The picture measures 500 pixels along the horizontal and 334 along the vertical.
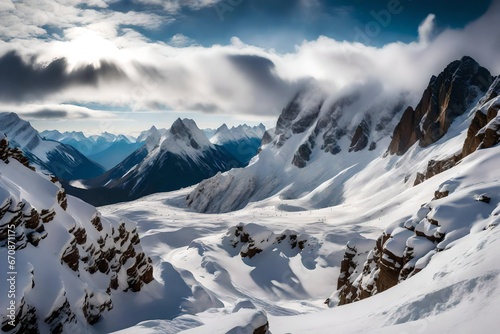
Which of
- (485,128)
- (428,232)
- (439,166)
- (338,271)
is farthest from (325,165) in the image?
(428,232)

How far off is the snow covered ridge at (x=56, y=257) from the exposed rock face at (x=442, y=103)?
368 ft

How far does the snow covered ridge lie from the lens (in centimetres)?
1972

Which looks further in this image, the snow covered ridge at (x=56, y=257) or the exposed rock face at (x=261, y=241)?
the exposed rock face at (x=261, y=241)

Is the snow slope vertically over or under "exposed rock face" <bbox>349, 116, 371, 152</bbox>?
under

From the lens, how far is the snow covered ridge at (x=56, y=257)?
1972cm

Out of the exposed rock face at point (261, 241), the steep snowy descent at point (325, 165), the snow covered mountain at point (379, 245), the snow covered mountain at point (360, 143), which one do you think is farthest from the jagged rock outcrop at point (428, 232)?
the steep snowy descent at point (325, 165)

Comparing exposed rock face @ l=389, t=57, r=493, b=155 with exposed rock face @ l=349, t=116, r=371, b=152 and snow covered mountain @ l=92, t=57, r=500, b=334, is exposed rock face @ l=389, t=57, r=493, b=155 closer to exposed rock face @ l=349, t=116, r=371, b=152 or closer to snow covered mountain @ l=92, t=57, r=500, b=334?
snow covered mountain @ l=92, t=57, r=500, b=334

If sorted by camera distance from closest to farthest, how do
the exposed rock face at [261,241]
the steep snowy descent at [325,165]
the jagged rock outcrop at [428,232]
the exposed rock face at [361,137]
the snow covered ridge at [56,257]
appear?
the snow covered ridge at [56,257] < the jagged rock outcrop at [428,232] < the exposed rock face at [261,241] < the steep snowy descent at [325,165] < the exposed rock face at [361,137]

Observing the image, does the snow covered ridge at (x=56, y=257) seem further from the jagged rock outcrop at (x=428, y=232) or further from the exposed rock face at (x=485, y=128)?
the exposed rock face at (x=485, y=128)

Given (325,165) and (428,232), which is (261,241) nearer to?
(428,232)

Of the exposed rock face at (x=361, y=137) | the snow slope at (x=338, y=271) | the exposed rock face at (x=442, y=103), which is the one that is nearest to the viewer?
the snow slope at (x=338, y=271)

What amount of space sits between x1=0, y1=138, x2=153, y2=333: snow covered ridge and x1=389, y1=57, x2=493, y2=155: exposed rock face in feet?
368

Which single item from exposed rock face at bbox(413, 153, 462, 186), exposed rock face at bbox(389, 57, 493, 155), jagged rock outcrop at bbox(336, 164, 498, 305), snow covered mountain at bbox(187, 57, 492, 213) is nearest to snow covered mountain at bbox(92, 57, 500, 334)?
jagged rock outcrop at bbox(336, 164, 498, 305)

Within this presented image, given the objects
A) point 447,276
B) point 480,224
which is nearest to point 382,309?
point 447,276
